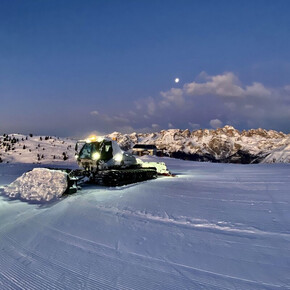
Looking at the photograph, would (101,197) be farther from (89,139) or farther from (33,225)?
(89,139)

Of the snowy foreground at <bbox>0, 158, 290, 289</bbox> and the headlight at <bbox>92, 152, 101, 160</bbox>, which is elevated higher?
the headlight at <bbox>92, 152, 101, 160</bbox>

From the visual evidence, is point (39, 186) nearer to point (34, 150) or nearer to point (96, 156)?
point (96, 156)

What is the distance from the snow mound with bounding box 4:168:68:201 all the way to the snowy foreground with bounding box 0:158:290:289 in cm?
103

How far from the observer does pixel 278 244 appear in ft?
14.0

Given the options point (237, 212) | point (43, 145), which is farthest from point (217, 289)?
point (43, 145)

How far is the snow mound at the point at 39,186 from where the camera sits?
8.70 meters

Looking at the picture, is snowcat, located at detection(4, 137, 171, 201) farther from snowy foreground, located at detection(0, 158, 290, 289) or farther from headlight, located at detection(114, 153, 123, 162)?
snowy foreground, located at detection(0, 158, 290, 289)

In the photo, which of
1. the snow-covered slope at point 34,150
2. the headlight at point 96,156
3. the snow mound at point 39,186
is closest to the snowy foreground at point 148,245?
the snow mound at point 39,186

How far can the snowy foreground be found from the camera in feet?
10.9

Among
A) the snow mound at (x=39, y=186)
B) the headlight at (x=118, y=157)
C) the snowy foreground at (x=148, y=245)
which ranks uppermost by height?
the headlight at (x=118, y=157)

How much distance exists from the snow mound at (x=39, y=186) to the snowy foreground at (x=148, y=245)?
3.36 ft

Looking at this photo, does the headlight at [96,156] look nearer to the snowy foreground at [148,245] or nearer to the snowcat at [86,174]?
the snowcat at [86,174]

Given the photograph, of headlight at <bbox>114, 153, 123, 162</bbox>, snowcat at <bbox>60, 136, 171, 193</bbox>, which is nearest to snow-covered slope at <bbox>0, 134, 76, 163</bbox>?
snowcat at <bbox>60, 136, 171, 193</bbox>

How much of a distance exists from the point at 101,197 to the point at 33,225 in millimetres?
3229
